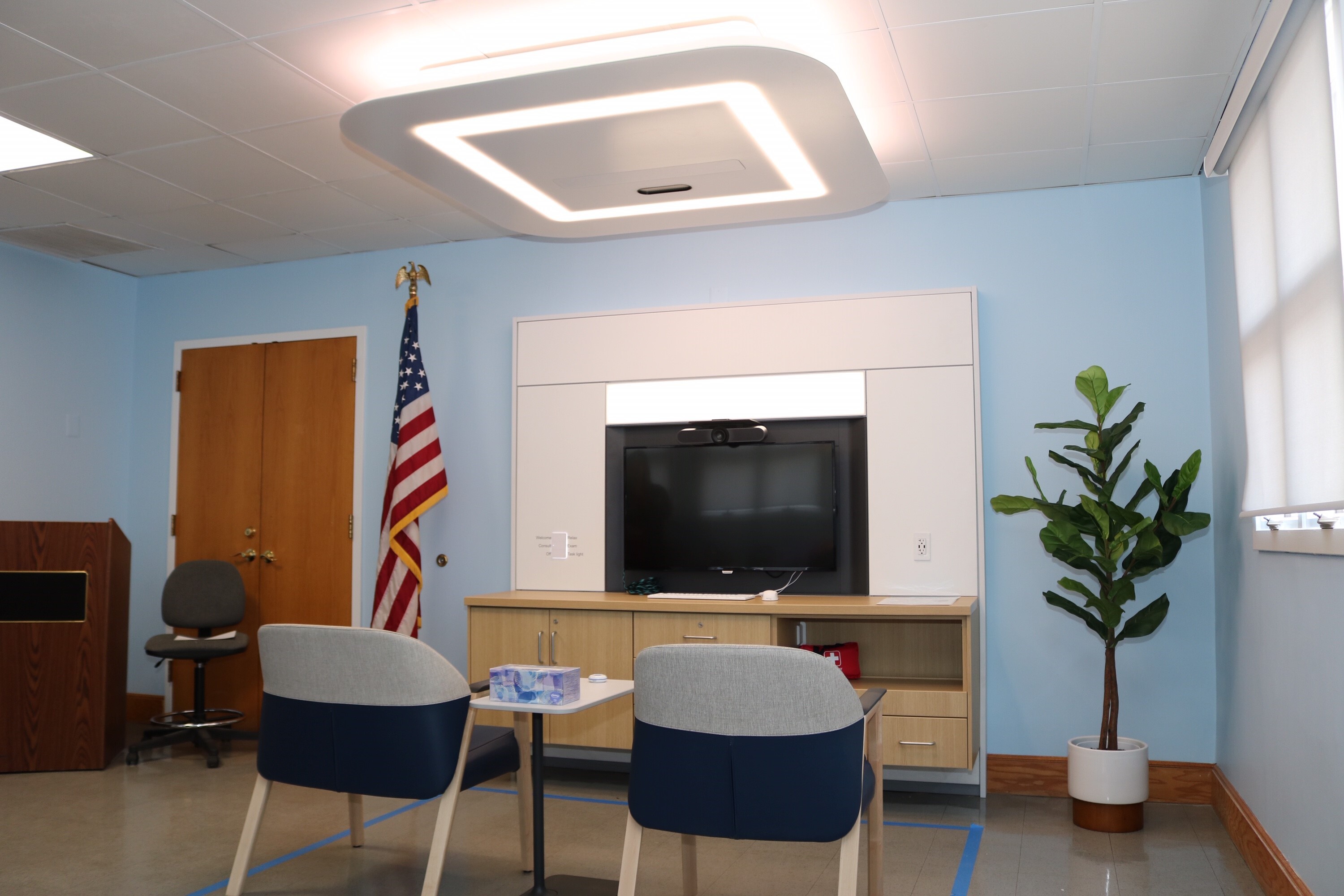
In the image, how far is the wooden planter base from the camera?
13.2ft

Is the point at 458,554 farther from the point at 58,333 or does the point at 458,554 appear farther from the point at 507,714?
the point at 58,333

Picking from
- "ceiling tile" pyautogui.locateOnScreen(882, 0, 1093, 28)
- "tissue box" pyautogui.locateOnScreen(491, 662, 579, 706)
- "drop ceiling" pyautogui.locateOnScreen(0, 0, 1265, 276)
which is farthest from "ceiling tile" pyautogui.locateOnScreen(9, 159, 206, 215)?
"ceiling tile" pyautogui.locateOnScreen(882, 0, 1093, 28)

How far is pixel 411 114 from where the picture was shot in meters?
3.30

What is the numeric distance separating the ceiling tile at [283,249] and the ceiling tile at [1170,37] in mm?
4194

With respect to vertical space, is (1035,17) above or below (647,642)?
above

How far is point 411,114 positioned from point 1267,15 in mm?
2656

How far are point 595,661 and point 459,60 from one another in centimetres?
261

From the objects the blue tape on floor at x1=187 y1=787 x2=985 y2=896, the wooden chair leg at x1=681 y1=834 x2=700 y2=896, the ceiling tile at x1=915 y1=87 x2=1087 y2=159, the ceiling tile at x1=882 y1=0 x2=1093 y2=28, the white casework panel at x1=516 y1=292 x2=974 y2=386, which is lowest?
the blue tape on floor at x1=187 y1=787 x2=985 y2=896

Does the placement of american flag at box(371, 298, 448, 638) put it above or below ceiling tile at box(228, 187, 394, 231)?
below

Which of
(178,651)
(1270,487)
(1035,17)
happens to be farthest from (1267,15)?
(178,651)

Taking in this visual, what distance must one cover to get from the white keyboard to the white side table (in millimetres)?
1308

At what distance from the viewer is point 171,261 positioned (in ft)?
20.3

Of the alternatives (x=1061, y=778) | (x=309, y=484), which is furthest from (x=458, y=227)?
(x=1061, y=778)

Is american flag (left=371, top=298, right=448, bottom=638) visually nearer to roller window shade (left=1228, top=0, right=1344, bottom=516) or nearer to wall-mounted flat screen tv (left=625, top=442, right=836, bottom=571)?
wall-mounted flat screen tv (left=625, top=442, right=836, bottom=571)
